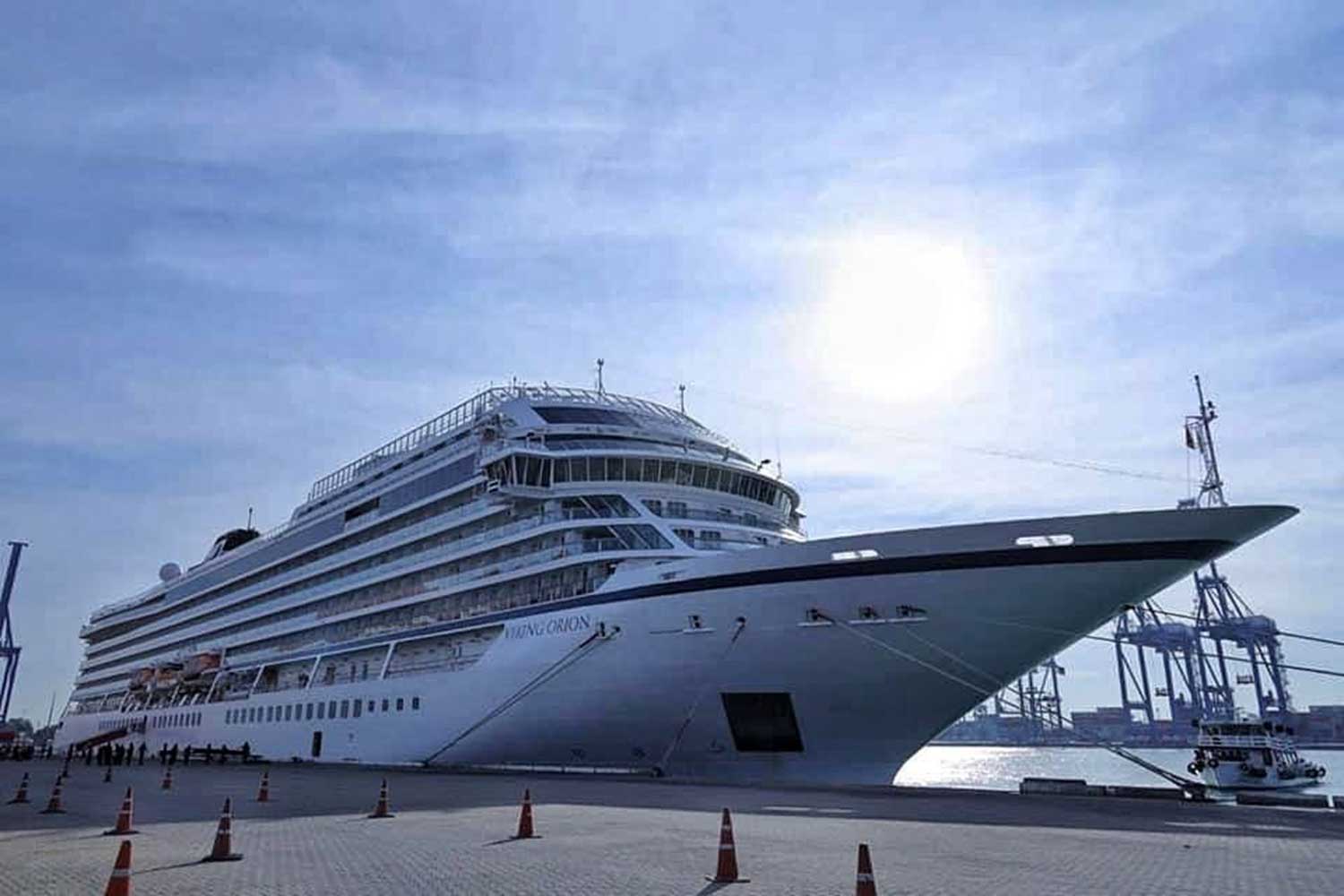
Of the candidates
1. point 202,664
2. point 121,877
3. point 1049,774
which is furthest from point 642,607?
point 1049,774

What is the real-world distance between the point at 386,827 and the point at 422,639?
1732 centimetres

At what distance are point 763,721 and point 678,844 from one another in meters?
10.2

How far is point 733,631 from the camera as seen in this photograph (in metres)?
19.9

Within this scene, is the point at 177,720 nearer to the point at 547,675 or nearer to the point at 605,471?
the point at 605,471

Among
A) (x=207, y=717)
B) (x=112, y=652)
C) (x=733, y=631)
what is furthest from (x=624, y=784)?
(x=112, y=652)

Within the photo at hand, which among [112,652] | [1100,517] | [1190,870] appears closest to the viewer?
[1190,870]

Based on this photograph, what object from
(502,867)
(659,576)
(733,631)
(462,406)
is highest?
(462,406)

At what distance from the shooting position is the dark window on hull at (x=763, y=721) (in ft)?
66.6

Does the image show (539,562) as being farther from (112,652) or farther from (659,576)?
(112,652)

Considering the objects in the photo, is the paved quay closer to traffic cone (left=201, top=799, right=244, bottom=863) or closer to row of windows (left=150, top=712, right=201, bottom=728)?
traffic cone (left=201, top=799, right=244, bottom=863)

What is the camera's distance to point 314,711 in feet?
113

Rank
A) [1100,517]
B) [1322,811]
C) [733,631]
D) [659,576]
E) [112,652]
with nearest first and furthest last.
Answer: [1322,811], [1100,517], [733,631], [659,576], [112,652]

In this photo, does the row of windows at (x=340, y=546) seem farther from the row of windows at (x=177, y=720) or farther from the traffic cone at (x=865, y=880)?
the traffic cone at (x=865, y=880)

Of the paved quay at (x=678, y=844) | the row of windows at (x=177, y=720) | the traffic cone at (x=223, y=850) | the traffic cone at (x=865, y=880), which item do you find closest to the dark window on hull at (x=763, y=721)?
the paved quay at (x=678, y=844)
